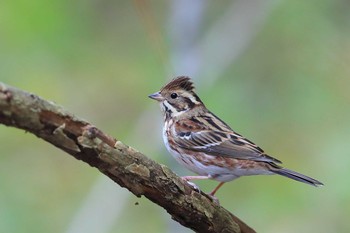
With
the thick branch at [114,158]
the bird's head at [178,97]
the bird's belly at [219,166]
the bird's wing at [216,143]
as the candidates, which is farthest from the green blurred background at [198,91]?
the thick branch at [114,158]

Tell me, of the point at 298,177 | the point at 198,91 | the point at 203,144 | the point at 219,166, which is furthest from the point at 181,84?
the point at 198,91

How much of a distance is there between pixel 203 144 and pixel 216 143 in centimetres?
8

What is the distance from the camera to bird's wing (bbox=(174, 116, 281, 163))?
4.81 metres

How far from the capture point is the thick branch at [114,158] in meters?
2.73

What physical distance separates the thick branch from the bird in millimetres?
1008

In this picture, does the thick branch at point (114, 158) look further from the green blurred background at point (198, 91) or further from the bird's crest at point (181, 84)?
the green blurred background at point (198, 91)

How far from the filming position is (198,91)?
673 cm

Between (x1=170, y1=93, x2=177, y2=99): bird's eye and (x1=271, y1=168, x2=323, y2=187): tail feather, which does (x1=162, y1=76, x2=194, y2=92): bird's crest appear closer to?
(x1=170, y1=93, x2=177, y2=99): bird's eye

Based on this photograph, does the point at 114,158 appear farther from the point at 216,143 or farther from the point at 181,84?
the point at 181,84

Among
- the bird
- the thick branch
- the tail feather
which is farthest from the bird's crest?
the thick branch

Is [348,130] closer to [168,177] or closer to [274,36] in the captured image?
[274,36]

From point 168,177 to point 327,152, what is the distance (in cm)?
374

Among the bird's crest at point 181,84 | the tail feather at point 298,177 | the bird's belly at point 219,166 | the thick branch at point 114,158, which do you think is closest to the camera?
the thick branch at point 114,158

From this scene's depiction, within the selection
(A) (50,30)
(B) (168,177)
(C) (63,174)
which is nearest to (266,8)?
(A) (50,30)
